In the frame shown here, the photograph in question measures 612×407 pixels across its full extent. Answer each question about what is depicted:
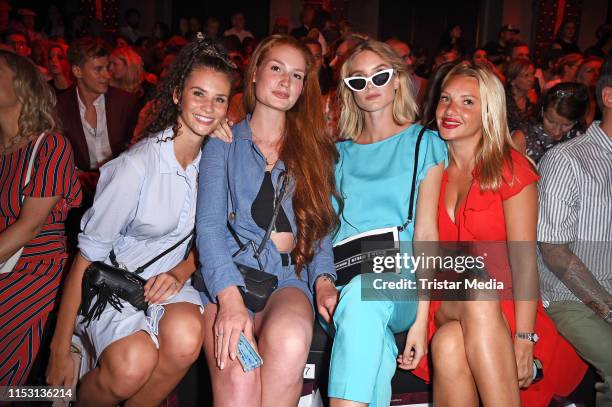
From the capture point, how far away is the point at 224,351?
2.38 meters

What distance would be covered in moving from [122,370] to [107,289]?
35 centimetres

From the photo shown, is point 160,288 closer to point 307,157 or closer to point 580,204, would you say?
point 307,157

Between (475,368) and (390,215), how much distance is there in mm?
779

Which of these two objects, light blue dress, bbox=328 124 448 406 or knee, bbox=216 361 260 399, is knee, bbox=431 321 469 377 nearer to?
light blue dress, bbox=328 124 448 406

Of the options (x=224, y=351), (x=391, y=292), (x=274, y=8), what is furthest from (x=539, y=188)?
(x=274, y=8)

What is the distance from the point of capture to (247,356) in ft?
7.65

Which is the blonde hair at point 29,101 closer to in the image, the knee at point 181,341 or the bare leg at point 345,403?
the knee at point 181,341

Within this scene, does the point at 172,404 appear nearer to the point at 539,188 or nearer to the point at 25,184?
the point at 25,184

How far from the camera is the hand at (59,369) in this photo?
98.3 inches

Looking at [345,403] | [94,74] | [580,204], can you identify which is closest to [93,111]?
[94,74]

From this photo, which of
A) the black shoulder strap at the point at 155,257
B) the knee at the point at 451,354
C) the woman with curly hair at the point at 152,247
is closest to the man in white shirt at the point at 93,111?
the woman with curly hair at the point at 152,247

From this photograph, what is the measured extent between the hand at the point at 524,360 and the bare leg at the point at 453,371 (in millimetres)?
247

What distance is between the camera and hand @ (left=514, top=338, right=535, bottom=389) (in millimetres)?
2590

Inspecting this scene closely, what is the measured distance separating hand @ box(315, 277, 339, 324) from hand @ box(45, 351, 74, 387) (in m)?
1.12
